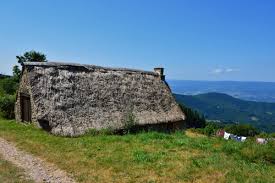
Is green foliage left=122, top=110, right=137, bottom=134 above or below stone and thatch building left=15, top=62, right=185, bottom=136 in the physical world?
below

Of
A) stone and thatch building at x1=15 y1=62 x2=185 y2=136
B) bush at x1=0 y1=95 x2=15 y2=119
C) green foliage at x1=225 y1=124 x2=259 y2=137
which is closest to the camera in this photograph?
stone and thatch building at x1=15 y1=62 x2=185 y2=136

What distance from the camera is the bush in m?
23.7

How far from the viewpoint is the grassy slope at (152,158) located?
1038 centimetres

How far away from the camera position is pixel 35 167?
1138 centimetres

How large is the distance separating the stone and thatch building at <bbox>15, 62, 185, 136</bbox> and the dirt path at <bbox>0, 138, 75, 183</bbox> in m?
4.23

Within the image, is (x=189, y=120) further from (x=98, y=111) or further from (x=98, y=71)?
(x=98, y=111)

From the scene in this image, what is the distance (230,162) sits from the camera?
38.5 feet

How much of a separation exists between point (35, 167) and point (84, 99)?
910cm

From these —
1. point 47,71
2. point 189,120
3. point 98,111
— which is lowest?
point 189,120

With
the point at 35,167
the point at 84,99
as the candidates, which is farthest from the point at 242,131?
the point at 35,167

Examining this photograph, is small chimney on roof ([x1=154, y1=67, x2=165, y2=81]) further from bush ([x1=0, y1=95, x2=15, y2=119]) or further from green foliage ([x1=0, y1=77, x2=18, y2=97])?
green foliage ([x1=0, y1=77, x2=18, y2=97])

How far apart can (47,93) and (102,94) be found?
3561 millimetres

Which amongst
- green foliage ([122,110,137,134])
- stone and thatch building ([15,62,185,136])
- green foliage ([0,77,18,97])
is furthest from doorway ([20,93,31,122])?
green foliage ([0,77,18,97])

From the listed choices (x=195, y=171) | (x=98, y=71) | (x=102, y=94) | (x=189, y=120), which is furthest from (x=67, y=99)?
(x=189, y=120)
